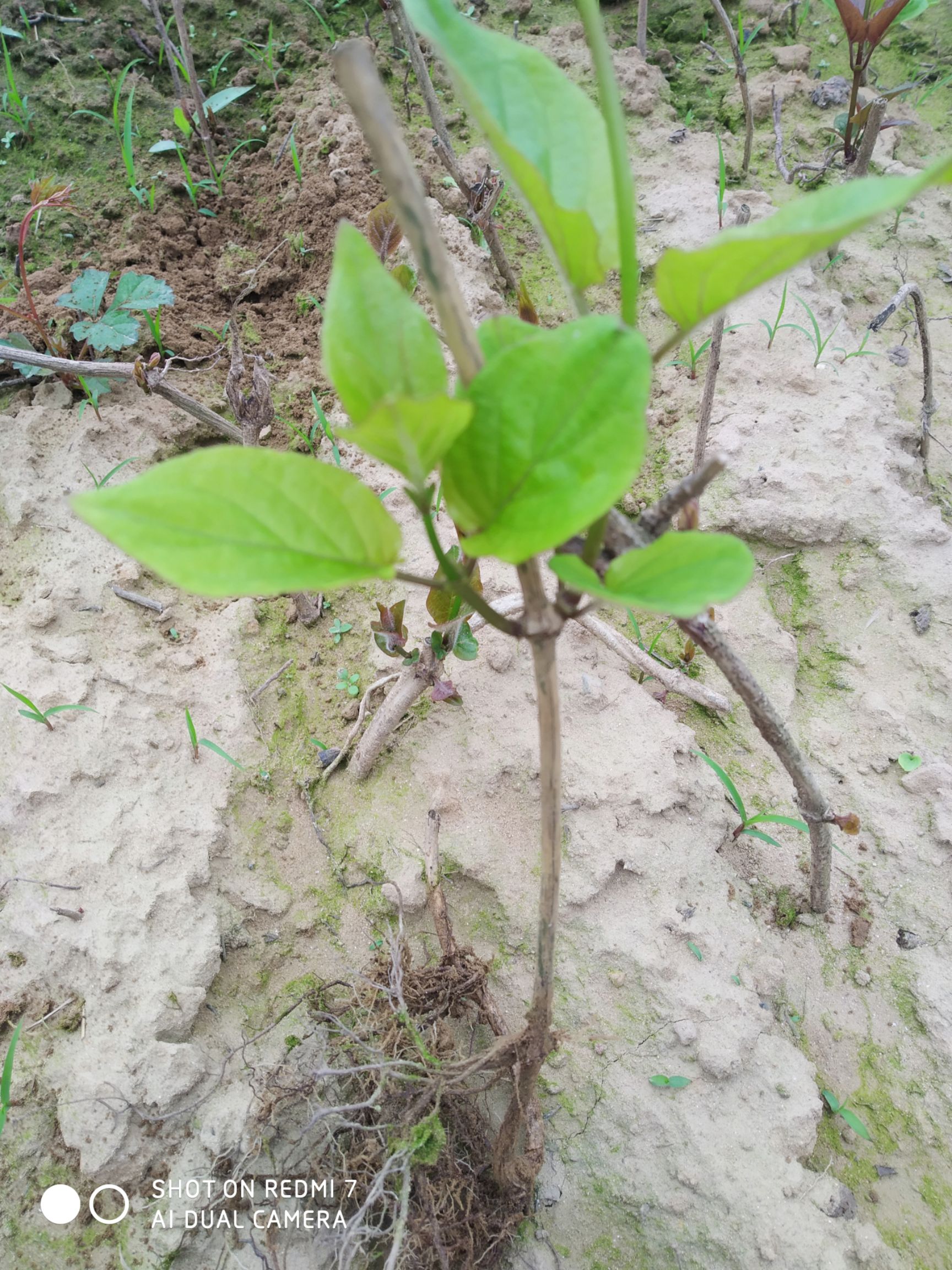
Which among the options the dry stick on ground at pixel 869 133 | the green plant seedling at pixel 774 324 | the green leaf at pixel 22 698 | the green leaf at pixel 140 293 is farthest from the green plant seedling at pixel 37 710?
the dry stick on ground at pixel 869 133

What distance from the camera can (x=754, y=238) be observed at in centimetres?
49

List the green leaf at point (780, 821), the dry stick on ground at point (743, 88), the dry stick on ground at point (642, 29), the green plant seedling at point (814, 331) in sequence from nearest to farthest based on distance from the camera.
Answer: the green leaf at point (780, 821) < the green plant seedling at point (814, 331) < the dry stick on ground at point (743, 88) < the dry stick on ground at point (642, 29)

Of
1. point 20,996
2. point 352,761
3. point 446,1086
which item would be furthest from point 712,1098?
point 20,996

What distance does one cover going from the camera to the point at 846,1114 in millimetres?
1167

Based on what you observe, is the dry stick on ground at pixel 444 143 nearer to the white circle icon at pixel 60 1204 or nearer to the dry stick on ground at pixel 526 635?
the dry stick on ground at pixel 526 635

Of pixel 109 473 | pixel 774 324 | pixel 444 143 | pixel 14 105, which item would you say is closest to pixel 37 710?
pixel 109 473

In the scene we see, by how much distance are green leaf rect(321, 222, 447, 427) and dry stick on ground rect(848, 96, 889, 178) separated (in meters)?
2.12

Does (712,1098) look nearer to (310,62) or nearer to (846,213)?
(846,213)

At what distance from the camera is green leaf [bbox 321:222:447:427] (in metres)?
0.53

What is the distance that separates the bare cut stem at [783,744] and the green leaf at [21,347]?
167cm

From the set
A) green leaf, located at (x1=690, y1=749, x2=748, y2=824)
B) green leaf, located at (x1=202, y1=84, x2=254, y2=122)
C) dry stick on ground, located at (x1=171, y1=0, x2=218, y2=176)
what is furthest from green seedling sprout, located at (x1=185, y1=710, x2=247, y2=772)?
green leaf, located at (x1=202, y1=84, x2=254, y2=122)

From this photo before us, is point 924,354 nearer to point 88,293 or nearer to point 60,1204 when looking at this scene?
point 88,293

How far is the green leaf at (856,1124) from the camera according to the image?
1.16m

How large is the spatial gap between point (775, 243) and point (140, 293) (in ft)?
5.72
